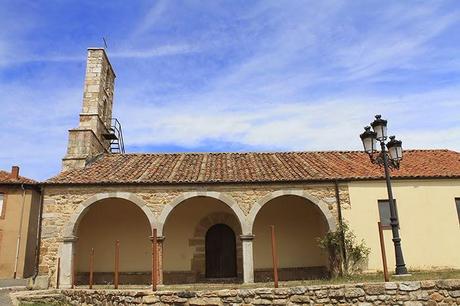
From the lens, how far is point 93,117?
1614 centimetres

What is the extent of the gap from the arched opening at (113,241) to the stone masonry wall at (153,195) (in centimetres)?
120

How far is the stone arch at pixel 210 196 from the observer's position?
40.1 feet

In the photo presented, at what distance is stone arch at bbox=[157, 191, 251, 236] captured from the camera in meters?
12.2

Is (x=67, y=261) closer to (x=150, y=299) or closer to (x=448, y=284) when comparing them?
(x=150, y=299)

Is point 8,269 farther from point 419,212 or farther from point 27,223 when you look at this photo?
point 419,212

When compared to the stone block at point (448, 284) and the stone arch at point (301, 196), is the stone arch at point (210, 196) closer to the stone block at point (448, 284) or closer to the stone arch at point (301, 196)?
the stone arch at point (301, 196)

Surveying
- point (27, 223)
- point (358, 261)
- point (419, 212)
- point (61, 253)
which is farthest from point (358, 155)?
point (27, 223)

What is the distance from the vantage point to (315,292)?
25.1 feet

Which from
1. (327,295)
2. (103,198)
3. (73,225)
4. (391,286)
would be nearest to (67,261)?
(73,225)

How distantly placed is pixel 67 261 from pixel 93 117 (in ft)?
20.4

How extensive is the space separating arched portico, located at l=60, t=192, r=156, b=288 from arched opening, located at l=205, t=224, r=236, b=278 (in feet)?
9.01

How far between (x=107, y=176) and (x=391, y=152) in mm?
8390

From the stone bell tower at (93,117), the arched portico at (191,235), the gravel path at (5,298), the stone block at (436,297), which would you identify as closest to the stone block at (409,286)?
the stone block at (436,297)

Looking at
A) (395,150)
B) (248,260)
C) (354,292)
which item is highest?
(395,150)
